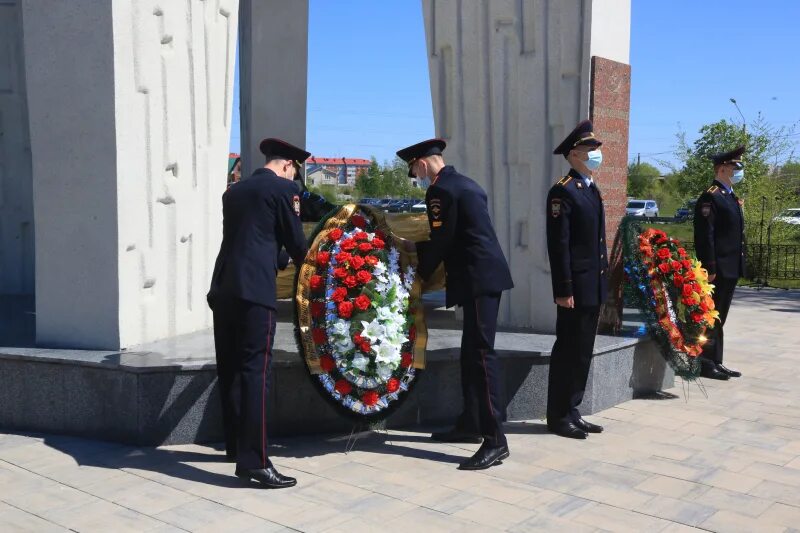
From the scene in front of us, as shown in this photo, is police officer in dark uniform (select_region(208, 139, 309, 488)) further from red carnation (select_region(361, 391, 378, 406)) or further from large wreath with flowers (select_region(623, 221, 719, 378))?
large wreath with flowers (select_region(623, 221, 719, 378))

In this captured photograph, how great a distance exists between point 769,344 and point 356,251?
18.8 feet

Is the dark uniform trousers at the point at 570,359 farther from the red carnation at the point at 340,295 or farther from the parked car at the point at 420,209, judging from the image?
the red carnation at the point at 340,295

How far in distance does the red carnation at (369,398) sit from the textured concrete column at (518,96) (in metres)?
2.12

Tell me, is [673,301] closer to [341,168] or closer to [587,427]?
[587,427]

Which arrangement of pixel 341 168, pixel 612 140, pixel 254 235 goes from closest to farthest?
pixel 254 235, pixel 612 140, pixel 341 168

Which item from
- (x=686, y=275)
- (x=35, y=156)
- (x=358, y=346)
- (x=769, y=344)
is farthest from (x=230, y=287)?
(x=769, y=344)

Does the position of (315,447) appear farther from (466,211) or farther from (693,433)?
(693,433)

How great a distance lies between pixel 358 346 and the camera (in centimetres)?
485

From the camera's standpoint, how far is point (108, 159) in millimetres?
5293

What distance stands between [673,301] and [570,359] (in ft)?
4.40

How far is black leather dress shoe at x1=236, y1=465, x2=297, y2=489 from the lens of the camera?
4.38 meters

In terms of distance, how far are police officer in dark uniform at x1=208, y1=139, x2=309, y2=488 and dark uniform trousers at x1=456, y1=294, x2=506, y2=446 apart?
103cm

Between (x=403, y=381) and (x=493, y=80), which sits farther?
(x=493, y=80)

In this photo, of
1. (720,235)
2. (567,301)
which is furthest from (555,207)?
(720,235)
